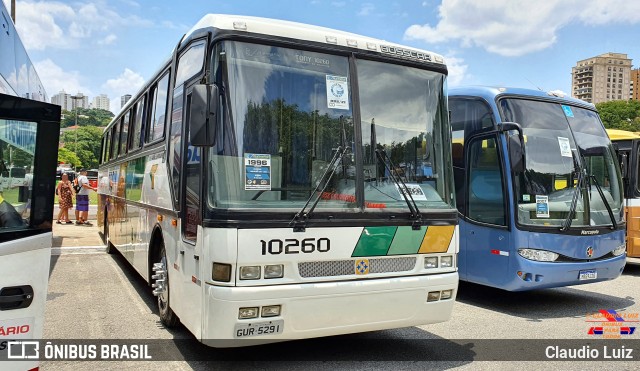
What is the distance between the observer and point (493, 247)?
7.61m

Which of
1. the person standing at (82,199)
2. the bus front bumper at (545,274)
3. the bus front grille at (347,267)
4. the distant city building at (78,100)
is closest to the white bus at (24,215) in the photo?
the bus front grille at (347,267)

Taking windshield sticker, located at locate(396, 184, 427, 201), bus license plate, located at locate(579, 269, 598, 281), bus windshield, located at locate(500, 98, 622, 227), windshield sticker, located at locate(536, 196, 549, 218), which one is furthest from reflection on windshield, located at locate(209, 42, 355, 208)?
bus license plate, located at locate(579, 269, 598, 281)

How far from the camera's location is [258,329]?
14.4 feet

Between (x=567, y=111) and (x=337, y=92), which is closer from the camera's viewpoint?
(x=337, y=92)

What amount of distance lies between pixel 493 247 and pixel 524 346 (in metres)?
1.96

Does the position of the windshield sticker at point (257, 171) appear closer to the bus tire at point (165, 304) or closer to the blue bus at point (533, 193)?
the bus tire at point (165, 304)

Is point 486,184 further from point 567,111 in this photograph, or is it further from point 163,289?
point 163,289

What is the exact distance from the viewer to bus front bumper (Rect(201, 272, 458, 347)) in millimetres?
4312

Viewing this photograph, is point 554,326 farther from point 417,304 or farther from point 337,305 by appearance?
point 337,305

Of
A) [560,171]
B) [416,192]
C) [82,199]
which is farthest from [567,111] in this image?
[82,199]

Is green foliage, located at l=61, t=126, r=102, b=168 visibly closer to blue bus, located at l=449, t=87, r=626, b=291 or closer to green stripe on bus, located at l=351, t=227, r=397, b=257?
blue bus, located at l=449, t=87, r=626, b=291

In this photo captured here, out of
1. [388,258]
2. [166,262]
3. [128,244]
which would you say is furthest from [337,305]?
[128,244]

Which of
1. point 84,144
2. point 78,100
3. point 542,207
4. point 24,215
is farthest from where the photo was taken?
point 84,144

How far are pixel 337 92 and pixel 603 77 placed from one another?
239 ft
